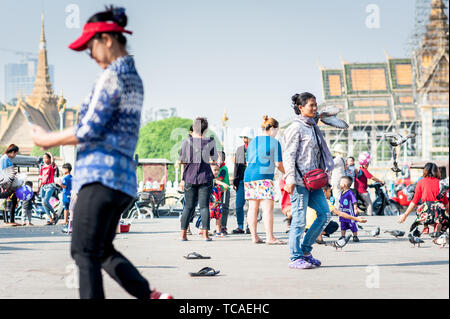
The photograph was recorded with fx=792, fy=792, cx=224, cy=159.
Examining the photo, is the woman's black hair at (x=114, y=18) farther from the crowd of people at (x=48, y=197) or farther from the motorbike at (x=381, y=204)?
the motorbike at (x=381, y=204)

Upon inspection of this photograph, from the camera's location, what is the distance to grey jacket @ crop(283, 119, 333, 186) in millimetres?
6824

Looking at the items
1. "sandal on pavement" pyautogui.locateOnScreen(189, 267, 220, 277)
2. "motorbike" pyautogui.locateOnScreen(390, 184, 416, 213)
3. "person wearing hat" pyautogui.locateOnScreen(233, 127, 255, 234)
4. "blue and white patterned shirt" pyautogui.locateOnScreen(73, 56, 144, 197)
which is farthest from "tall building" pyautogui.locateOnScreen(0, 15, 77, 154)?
"blue and white patterned shirt" pyautogui.locateOnScreen(73, 56, 144, 197)

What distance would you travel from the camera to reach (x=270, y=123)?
364 inches

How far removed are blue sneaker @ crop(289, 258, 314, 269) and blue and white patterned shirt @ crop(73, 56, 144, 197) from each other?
3097 mm

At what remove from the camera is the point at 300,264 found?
6.68m

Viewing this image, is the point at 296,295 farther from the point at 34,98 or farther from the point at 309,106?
the point at 34,98

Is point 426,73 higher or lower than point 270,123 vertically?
higher

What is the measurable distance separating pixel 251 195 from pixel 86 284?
5.92 meters

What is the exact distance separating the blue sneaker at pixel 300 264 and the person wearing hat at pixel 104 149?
293 centimetres

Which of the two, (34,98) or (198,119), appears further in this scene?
(34,98)

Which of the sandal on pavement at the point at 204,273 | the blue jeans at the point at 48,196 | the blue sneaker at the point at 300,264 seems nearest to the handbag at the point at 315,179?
the blue sneaker at the point at 300,264

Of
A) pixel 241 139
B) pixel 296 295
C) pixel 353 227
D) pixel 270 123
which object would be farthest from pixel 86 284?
pixel 241 139

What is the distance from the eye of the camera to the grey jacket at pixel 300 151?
6824 millimetres

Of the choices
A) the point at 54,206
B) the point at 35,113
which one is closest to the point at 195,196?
the point at 54,206
